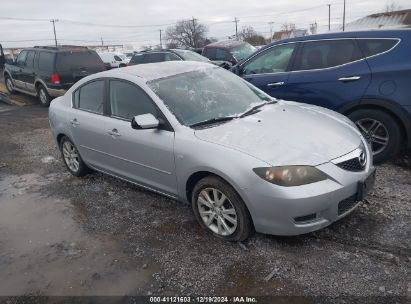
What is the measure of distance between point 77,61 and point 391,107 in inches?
386

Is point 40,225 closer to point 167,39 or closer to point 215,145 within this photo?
point 215,145

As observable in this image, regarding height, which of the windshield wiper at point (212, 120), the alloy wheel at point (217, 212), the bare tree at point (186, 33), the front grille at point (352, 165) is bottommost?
the alloy wheel at point (217, 212)

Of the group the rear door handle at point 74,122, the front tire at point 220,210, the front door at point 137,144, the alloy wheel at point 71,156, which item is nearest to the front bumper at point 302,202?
the front tire at point 220,210

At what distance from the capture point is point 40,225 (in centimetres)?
460

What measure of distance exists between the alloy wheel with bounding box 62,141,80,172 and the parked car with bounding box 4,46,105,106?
6.43 meters

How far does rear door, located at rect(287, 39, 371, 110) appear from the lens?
5383 millimetres

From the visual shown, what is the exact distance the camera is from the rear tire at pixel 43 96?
1241 centimetres

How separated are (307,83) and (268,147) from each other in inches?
106

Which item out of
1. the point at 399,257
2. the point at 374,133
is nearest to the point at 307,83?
the point at 374,133

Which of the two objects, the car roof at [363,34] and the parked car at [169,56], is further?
the parked car at [169,56]

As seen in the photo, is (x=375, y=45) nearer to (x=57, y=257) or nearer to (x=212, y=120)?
(x=212, y=120)

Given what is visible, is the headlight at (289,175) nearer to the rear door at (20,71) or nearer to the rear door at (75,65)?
the rear door at (75,65)

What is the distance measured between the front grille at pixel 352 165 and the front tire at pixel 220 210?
940mm

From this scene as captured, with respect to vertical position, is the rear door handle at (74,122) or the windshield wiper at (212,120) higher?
the windshield wiper at (212,120)
